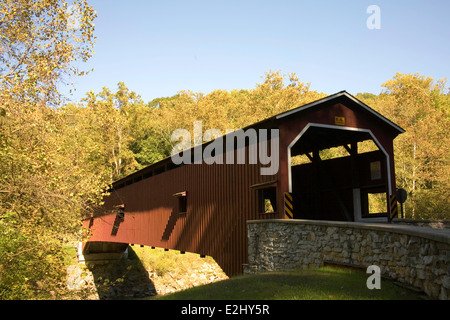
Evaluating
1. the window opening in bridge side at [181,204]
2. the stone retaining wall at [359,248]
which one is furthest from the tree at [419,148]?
the stone retaining wall at [359,248]

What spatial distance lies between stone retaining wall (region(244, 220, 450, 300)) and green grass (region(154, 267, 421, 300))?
0.32 m

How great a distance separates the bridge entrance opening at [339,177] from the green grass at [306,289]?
588 cm

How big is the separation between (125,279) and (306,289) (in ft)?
83.3

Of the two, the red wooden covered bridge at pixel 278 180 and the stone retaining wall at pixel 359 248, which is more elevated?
the red wooden covered bridge at pixel 278 180

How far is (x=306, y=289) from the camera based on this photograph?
6.70 m

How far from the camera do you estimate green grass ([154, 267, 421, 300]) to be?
20.8 ft

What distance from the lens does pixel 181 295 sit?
781cm

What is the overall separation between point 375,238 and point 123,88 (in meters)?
37.6

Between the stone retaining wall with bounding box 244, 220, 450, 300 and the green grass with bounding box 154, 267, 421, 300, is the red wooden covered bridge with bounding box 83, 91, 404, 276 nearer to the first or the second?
the stone retaining wall with bounding box 244, 220, 450, 300

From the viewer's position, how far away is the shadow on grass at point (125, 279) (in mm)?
28109

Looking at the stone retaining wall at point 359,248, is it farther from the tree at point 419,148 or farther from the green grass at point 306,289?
the tree at point 419,148
